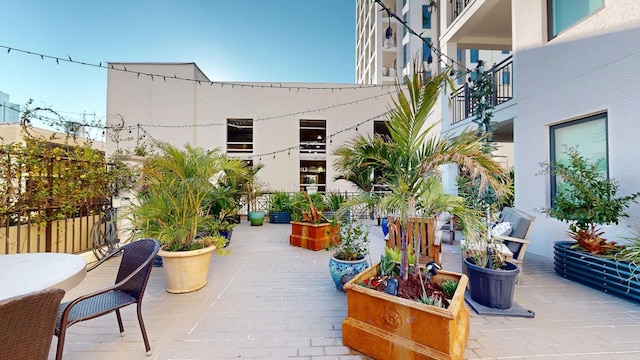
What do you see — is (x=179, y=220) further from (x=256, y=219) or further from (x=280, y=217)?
(x=280, y=217)

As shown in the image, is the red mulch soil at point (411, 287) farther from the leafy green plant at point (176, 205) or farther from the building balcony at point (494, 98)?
the building balcony at point (494, 98)

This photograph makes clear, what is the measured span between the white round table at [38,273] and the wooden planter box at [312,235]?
3382 millimetres

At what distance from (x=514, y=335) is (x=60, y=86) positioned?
10.8 m

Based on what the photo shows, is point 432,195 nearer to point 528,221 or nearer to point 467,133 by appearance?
point 467,133

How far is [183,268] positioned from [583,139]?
5.75m

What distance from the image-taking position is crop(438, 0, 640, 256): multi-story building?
329 centimetres

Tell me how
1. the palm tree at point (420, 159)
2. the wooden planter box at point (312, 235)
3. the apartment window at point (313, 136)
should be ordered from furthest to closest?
the apartment window at point (313, 136) → the wooden planter box at point (312, 235) → the palm tree at point (420, 159)

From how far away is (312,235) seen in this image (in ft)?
15.7

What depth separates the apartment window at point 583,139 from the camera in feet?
11.9

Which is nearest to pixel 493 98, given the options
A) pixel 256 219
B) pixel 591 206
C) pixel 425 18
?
pixel 591 206

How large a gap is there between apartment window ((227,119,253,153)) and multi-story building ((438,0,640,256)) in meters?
10.0

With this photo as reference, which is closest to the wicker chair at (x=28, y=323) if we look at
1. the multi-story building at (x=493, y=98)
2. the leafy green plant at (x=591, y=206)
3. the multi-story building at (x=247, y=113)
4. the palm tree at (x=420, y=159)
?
the palm tree at (x=420, y=159)

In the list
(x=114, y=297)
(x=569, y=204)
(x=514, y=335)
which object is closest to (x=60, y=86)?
(x=114, y=297)

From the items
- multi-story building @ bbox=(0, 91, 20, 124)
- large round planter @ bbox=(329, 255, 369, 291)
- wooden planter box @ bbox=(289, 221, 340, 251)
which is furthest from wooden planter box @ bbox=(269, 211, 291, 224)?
multi-story building @ bbox=(0, 91, 20, 124)
